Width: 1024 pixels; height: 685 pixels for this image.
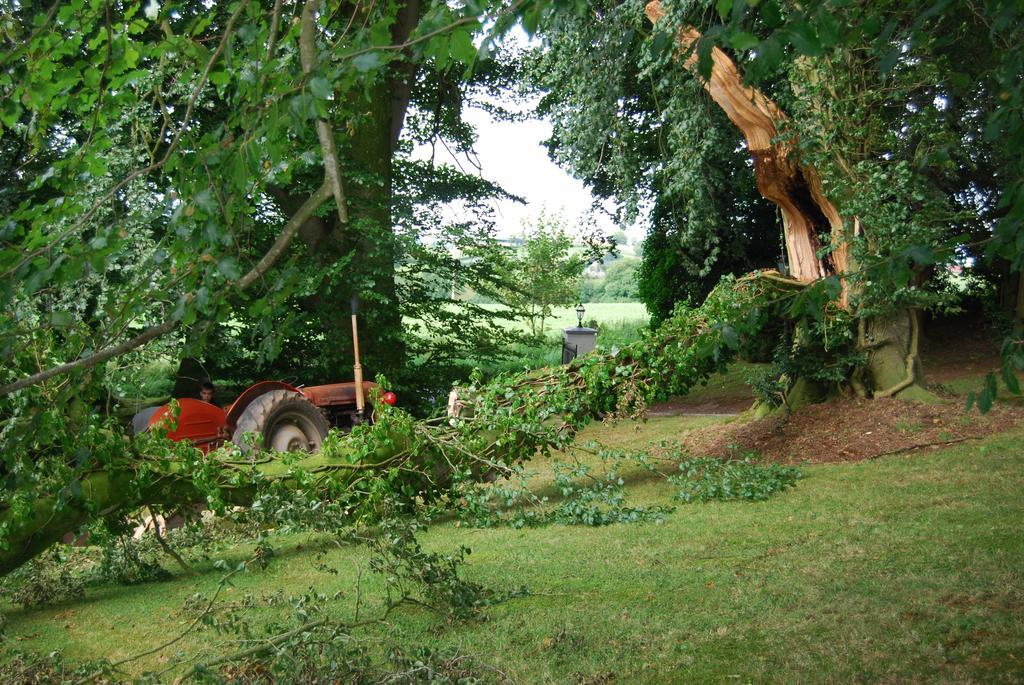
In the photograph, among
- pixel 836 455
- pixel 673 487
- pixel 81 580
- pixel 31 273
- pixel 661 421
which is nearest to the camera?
pixel 31 273

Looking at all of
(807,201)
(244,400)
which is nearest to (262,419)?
(244,400)

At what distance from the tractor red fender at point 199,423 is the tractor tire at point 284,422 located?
8.9 inches

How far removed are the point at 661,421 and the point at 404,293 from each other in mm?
5077

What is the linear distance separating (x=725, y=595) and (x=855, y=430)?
6069 mm

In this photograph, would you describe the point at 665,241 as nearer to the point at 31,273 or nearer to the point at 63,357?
the point at 63,357

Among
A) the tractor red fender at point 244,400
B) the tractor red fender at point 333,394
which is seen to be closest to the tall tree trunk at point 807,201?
the tractor red fender at point 333,394

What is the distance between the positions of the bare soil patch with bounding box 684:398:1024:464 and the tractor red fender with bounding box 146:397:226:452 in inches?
210

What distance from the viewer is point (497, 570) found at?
633 centimetres

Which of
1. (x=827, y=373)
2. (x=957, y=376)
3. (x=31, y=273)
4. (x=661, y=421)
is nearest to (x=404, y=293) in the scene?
(x=661, y=421)

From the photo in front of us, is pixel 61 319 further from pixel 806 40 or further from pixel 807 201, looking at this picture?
pixel 807 201

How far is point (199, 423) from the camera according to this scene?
9977mm

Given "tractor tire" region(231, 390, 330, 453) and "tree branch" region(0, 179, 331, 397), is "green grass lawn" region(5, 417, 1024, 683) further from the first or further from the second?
"tree branch" region(0, 179, 331, 397)

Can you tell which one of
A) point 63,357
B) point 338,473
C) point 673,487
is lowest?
point 673,487

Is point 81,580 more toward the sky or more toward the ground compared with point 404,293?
more toward the ground
